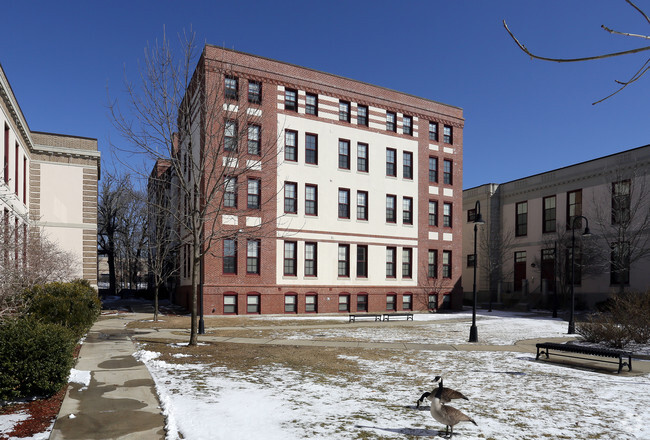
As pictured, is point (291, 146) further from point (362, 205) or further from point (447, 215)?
point (447, 215)

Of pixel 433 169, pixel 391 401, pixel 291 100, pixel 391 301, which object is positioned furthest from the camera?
pixel 433 169

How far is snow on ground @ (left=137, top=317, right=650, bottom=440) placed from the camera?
22.9ft

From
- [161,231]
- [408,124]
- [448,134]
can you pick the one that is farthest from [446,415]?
[448,134]

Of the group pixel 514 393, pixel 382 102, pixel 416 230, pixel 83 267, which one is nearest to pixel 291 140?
pixel 382 102

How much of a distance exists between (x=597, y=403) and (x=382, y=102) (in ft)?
101

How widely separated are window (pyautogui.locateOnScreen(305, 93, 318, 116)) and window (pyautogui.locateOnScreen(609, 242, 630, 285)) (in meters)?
24.6

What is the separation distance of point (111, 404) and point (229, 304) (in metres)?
22.5

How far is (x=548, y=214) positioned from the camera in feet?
145

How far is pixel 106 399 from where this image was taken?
8266 mm

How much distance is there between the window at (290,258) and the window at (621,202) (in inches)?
980

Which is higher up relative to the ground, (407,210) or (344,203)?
(344,203)

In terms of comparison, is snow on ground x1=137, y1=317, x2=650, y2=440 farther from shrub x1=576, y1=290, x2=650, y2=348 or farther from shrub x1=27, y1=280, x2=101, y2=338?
shrub x1=576, y1=290, x2=650, y2=348

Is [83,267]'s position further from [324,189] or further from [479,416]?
[479,416]

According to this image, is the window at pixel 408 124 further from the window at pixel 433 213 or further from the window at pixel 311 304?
the window at pixel 311 304
